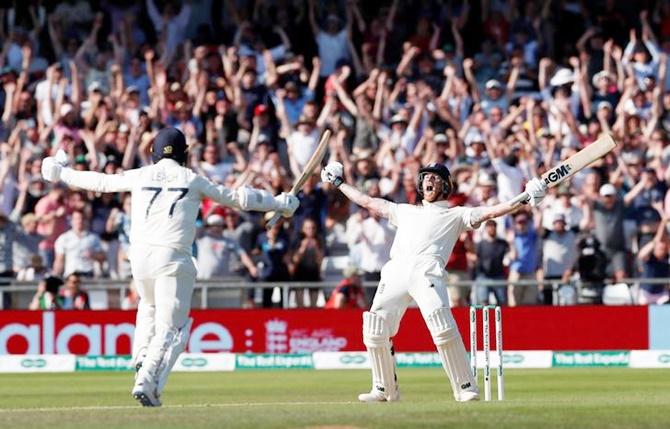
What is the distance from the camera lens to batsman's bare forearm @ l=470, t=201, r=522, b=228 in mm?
14695

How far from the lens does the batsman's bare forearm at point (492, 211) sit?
14695 millimetres

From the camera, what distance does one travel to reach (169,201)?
13914mm

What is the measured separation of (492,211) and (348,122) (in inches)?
486

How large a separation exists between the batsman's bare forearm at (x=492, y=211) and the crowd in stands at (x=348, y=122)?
905 centimetres

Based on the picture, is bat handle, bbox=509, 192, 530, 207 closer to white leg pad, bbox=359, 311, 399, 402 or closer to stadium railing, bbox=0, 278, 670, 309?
white leg pad, bbox=359, 311, 399, 402

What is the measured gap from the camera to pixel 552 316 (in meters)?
24.8

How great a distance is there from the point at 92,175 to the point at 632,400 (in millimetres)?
4908

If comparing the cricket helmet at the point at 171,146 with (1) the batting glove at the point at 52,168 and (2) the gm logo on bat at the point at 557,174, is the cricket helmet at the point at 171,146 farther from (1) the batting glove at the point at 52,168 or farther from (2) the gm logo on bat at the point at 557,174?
(2) the gm logo on bat at the point at 557,174

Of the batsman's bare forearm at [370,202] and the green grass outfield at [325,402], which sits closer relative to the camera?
the green grass outfield at [325,402]

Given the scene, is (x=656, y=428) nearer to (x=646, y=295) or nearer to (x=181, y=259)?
(x=181, y=259)

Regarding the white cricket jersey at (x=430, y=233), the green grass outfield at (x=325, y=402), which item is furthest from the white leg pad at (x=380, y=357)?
the white cricket jersey at (x=430, y=233)

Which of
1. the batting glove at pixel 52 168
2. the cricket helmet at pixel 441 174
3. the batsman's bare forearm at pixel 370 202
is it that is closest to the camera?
the batting glove at pixel 52 168

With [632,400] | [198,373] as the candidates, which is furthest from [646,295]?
[632,400]

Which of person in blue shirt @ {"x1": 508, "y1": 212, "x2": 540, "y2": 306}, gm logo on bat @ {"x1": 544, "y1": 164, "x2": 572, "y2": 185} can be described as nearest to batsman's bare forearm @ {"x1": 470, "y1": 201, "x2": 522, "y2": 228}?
gm logo on bat @ {"x1": 544, "y1": 164, "x2": 572, "y2": 185}
